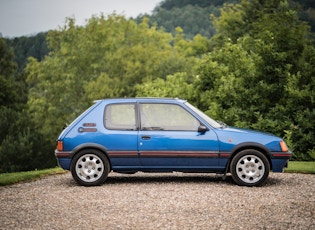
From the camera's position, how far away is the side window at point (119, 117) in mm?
10695

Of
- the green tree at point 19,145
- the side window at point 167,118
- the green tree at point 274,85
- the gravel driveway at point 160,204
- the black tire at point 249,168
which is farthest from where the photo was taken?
the green tree at point 19,145

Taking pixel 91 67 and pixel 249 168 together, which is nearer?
pixel 249 168

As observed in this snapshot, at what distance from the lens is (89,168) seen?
34.6ft

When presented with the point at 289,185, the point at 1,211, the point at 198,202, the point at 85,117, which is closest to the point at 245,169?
the point at 289,185

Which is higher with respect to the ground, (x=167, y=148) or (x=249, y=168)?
(x=167, y=148)

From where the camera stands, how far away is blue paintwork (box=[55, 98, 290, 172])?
410 inches

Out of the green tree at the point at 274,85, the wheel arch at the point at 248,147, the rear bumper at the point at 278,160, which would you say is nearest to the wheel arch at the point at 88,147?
the wheel arch at the point at 248,147

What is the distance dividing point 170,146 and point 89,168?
156 cm

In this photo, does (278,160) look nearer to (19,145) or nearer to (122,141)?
(122,141)

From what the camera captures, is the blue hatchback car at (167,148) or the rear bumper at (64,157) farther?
the rear bumper at (64,157)

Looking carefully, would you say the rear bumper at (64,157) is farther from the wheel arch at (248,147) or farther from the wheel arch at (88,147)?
the wheel arch at (248,147)

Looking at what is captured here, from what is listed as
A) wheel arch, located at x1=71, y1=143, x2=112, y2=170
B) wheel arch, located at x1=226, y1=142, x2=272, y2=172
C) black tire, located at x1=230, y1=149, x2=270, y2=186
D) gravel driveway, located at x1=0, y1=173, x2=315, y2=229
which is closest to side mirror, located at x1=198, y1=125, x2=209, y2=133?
wheel arch, located at x1=226, y1=142, x2=272, y2=172

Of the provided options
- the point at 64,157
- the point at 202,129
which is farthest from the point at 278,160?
the point at 64,157

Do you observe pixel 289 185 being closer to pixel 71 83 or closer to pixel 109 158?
pixel 109 158
